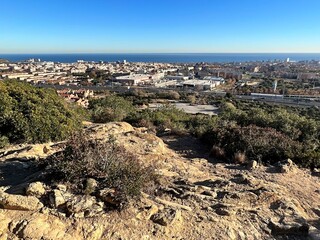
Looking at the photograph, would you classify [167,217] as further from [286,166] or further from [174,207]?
[286,166]

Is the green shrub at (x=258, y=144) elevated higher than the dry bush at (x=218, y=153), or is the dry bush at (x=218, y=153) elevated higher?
the green shrub at (x=258, y=144)

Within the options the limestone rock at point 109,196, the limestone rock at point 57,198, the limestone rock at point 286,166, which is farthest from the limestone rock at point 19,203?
the limestone rock at point 286,166

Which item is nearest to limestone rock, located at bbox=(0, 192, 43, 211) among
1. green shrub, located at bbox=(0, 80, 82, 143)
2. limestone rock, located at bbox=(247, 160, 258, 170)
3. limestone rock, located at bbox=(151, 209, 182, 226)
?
limestone rock, located at bbox=(151, 209, 182, 226)

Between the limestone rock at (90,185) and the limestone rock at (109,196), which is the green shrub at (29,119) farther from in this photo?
the limestone rock at (109,196)

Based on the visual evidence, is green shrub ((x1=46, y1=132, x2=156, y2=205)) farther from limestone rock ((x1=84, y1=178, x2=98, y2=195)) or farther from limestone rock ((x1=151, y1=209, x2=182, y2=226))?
limestone rock ((x1=151, y1=209, x2=182, y2=226))

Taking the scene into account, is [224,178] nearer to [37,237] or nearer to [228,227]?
[228,227]

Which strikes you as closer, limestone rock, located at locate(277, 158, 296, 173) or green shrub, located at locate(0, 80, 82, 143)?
limestone rock, located at locate(277, 158, 296, 173)

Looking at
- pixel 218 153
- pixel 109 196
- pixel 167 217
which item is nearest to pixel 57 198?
pixel 109 196
